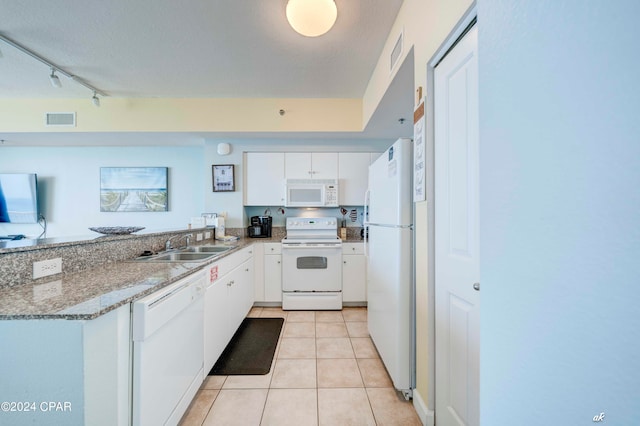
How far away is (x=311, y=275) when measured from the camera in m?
3.08

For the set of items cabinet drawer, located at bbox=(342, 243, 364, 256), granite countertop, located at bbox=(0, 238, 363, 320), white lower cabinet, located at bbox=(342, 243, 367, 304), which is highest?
granite countertop, located at bbox=(0, 238, 363, 320)

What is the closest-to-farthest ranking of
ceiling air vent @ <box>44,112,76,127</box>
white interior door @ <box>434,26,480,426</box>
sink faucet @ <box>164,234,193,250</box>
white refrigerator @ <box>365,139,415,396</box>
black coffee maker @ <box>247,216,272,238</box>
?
white interior door @ <box>434,26,480,426</box>
white refrigerator @ <box>365,139,415,396</box>
sink faucet @ <box>164,234,193,250</box>
ceiling air vent @ <box>44,112,76,127</box>
black coffee maker @ <box>247,216,272,238</box>

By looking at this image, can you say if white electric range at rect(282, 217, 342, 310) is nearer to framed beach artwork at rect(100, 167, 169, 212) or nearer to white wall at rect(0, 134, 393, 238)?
white wall at rect(0, 134, 393, 238)

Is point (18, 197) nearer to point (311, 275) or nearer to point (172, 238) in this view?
point (172, 238)

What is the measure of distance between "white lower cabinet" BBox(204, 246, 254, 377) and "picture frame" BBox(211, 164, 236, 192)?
106 centimetres

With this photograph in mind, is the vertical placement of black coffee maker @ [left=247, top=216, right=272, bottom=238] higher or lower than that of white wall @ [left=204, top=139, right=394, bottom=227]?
lower

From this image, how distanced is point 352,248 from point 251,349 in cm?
163

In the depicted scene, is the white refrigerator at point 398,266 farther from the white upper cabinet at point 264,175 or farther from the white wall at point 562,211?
the white upper cabinet at point 264,175

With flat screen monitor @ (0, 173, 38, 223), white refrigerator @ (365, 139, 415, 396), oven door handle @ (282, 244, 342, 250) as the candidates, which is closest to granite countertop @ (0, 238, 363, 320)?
white refrigerator @ (365, 139, 415, 396)

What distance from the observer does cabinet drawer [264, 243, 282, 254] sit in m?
3.16

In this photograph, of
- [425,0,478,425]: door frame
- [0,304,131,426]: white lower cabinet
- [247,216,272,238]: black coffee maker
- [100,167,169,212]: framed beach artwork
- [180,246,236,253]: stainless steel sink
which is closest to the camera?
[0,304,131,426]: white lower cabinet

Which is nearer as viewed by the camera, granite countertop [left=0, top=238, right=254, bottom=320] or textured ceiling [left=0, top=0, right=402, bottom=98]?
granite countertop [left=0, top=238, right=254, bottom=320]

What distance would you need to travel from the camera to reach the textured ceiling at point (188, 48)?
173 cm

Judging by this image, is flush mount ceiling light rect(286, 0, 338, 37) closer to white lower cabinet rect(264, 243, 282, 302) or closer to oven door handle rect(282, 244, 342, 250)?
oven door handle rect(282, 244, 342, 250)
